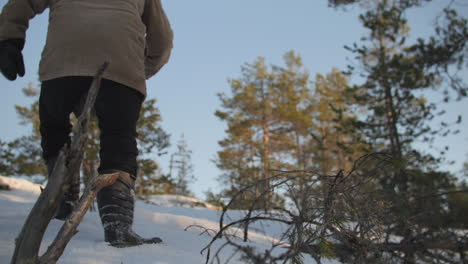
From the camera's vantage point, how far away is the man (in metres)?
1.78

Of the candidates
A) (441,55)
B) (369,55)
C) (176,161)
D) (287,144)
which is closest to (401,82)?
(369,55)

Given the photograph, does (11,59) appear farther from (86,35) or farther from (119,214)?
(119,214)

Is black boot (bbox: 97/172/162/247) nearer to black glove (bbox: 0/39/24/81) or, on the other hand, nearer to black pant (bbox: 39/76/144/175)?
black pant (bbox: 39/76/144/175)

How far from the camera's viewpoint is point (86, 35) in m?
1.85

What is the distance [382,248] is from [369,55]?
39.1 ft

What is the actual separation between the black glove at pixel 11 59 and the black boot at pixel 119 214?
883 mm

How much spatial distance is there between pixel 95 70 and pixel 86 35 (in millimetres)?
229

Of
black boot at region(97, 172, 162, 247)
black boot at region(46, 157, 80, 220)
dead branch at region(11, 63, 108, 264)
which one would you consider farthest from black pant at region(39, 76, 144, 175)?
dead branch at region(11, 63, 108, 264)

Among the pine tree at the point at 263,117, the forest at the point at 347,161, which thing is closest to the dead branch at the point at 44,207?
the forest at the point at 347,161

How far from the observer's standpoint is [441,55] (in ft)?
20.0

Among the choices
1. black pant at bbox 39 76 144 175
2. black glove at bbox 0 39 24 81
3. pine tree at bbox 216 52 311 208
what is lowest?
black pant at bbox 39 76 144 175

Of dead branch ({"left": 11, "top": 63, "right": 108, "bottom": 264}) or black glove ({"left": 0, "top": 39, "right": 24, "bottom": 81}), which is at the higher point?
black glove ({"left": 0, "top": 39, "right": 24, "bottom": 81})

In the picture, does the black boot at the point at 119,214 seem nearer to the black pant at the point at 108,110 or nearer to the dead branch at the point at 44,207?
the black pant at the point at 108,110

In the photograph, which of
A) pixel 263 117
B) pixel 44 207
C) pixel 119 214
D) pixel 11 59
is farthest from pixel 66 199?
pixel 263 117
